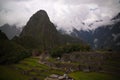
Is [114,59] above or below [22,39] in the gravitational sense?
below

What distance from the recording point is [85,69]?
86438 millimetres

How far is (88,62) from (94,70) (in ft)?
44.7

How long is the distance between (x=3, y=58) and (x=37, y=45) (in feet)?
381

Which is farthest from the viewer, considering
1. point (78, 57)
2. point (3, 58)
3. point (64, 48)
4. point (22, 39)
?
point (22, 39)

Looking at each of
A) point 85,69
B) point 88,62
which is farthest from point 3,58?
point 88,62

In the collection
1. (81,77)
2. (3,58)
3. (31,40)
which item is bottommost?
(81,77)

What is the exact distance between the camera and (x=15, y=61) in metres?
86.2

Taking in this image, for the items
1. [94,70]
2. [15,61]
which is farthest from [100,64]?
[15,61]

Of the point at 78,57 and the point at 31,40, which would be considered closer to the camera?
the point at 78,57

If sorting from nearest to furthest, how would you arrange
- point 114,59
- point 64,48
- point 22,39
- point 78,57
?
point 114,59
point 78,57
point 64,48
point 22,39

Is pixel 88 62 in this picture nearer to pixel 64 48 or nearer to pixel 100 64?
pixel 100 64

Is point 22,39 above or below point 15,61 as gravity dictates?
above

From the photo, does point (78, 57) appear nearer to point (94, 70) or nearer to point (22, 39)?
point (94, 70)

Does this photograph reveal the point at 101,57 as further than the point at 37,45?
No
